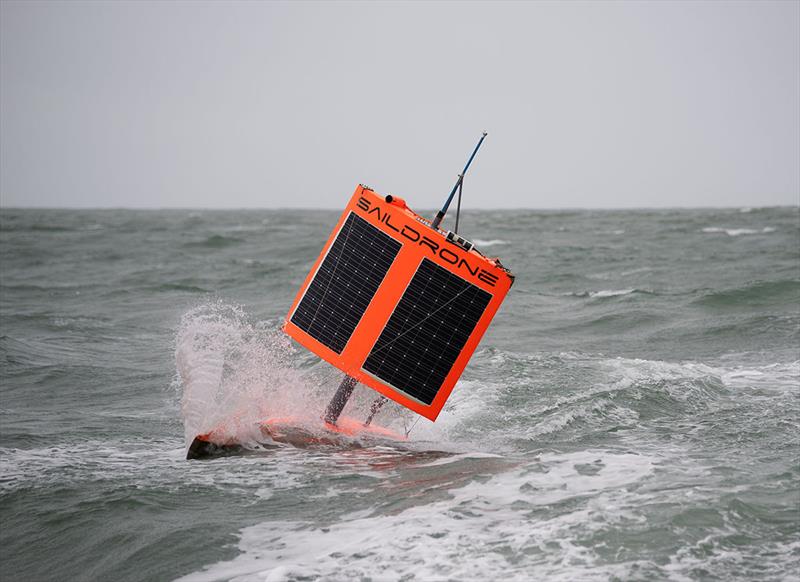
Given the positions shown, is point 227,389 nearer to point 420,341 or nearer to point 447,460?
point 420,341

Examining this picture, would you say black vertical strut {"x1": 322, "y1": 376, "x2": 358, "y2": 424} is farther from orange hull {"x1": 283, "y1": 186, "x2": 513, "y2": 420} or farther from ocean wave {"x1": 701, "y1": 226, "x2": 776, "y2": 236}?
ocean wave {"x1": 701, "y1": 226, "x2": 776, "y2": 236}

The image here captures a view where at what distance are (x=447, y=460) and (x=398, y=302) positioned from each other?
79.6 inches

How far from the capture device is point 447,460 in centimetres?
1116

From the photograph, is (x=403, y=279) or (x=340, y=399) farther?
(x=340, y=399)

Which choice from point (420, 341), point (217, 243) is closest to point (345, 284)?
point (420, 341)

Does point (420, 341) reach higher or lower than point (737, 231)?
lower

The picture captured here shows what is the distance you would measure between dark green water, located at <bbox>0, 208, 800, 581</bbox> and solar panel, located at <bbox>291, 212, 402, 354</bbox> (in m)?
1.58

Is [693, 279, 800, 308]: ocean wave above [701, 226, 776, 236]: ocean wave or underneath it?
underneath

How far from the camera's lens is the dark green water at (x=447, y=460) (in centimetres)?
812

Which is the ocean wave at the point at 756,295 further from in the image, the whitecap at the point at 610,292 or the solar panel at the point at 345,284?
the solar panel at the point at 345,284

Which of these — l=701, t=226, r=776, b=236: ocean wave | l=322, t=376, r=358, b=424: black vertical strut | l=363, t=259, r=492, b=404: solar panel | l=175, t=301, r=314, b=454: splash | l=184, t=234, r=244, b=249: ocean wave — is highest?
l=701, t=226, r=776, b=236: ocean wave

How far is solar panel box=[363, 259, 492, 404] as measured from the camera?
Answer: 11523mm

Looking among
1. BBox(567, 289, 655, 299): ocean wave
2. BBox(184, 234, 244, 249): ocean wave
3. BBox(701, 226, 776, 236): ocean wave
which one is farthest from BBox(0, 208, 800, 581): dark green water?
BBox(701, 226, 776, 236): ocean wave

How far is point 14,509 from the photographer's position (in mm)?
9992
